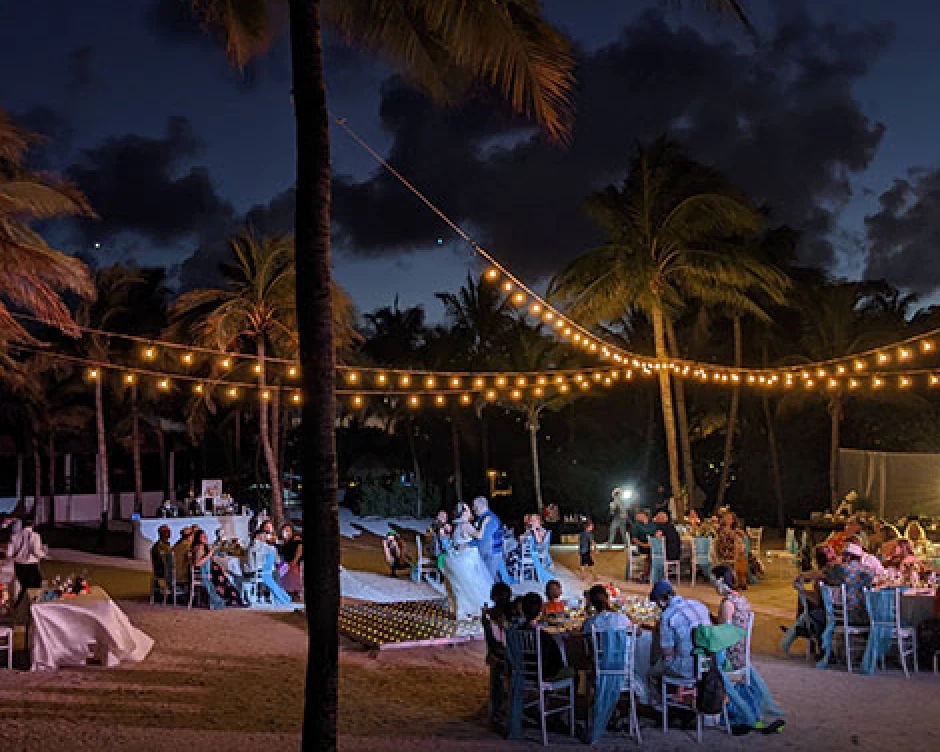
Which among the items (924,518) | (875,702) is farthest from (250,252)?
(875,702)

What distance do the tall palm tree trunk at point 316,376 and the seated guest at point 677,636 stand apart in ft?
11.0

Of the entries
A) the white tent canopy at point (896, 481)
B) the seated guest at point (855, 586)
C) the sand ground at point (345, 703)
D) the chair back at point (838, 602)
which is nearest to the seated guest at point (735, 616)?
the sand ground at point (345, 703)

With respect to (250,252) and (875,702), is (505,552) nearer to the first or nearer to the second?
(875,702)

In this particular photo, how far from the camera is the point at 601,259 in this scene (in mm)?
23203

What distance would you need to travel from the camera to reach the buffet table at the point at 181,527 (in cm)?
2222

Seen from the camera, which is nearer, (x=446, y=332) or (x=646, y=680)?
(x=646, y=680)

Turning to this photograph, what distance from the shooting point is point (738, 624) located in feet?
28.9

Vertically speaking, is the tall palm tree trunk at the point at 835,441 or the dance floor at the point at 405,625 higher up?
the tall palm tree trunk at the point at 835,441

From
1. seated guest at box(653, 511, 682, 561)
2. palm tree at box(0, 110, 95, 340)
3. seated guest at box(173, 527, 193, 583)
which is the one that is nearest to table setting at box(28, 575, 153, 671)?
palm tree at box(0, 110, 95, 340)

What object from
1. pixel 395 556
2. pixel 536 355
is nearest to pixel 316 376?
pixel 395 556

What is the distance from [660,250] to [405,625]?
12795mm

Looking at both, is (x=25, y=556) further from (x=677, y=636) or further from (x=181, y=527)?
(x=677, y=636)

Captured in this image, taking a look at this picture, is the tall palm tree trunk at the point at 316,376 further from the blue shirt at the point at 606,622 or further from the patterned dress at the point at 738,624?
the patterned dress at the point at 738,624

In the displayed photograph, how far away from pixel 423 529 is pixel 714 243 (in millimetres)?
13357
